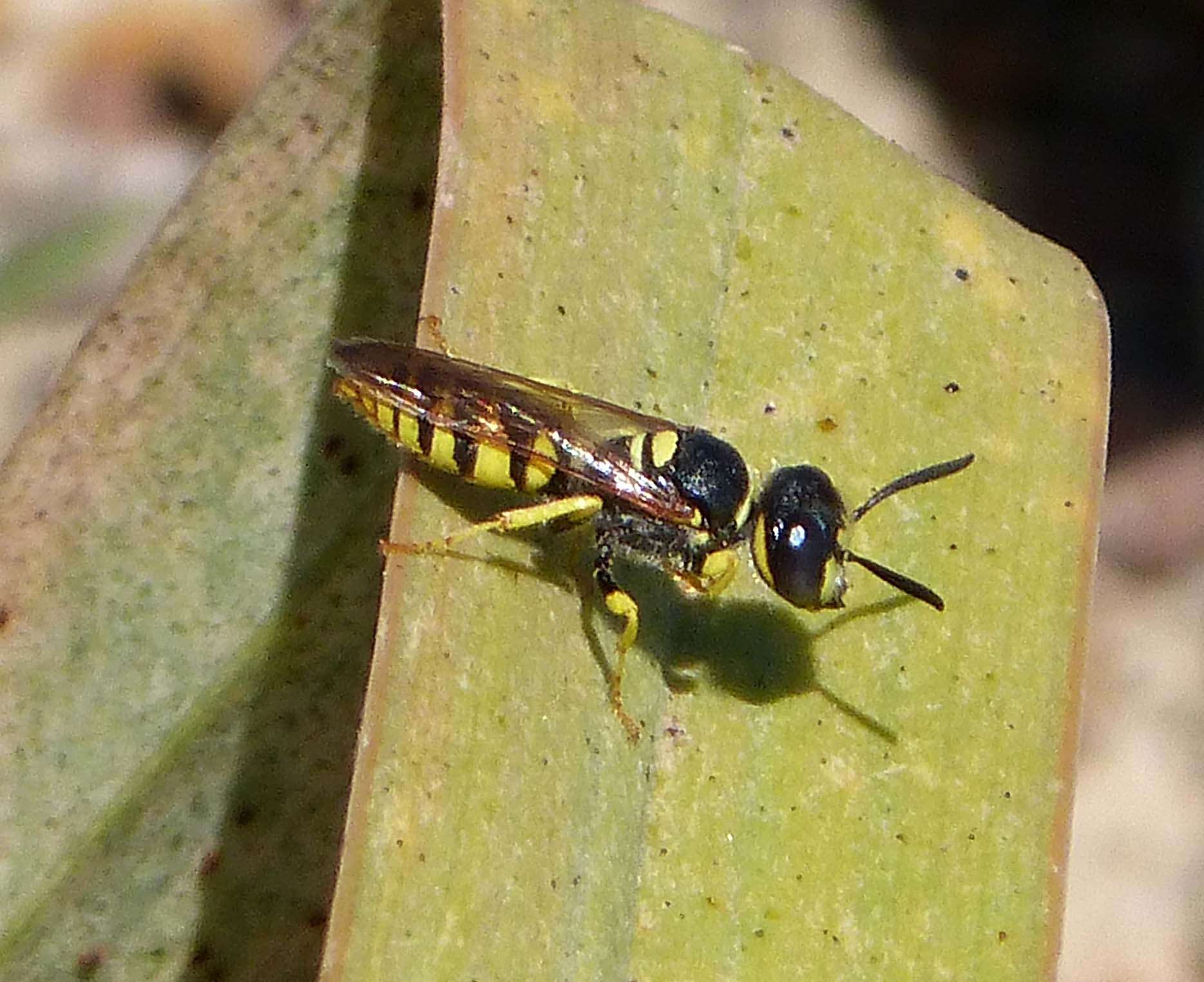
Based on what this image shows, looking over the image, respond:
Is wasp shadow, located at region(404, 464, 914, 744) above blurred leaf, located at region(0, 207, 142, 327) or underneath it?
underneath

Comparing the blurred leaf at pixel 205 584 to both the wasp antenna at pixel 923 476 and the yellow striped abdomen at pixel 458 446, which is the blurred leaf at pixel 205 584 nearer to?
the yellow striped abdomen at pixel 458 446

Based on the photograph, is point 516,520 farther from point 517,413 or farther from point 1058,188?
point 1058,188

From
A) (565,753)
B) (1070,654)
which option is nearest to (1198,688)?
(1070,654)

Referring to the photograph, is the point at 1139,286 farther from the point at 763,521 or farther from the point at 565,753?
the point at 565,753

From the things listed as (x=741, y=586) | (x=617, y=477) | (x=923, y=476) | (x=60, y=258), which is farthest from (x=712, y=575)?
(x=60, y=258)

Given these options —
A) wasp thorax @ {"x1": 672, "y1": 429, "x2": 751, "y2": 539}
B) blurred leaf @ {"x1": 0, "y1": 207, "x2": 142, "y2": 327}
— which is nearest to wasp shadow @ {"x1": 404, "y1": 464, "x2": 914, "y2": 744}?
wasp thorax @ {"x1": 672, "y1": 429, "x2": 751, "y2": 539}

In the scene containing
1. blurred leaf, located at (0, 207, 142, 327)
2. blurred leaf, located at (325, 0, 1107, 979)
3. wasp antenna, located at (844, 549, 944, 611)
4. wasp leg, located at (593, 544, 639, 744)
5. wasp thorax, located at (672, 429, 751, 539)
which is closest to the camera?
blurred leaf, located at (325, 0, 1107, 979)

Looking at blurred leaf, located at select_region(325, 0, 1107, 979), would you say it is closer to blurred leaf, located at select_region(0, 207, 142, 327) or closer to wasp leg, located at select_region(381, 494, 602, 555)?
wasp leg, located at select_region(381, 494, 602, 555)
